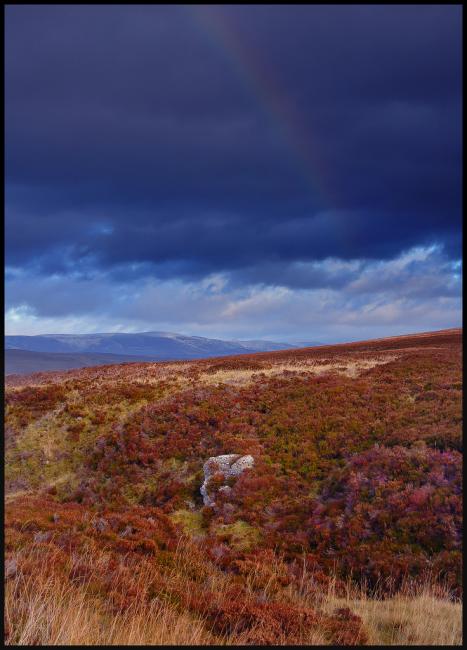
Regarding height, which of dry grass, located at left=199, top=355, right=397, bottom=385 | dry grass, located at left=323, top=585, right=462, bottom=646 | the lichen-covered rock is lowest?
the lichen-covered rock

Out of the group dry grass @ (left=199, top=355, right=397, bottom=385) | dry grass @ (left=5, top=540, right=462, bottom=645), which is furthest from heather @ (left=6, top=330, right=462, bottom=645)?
dry grass @ (left=199, top=355, right=397, bottom=385)

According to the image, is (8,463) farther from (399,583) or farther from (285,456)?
(399,583)

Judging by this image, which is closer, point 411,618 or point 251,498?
point 411,618

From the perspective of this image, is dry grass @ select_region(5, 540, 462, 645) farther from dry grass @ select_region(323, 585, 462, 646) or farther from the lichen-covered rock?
the lichen-covered rock

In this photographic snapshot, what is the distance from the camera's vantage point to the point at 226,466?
64.9 ft

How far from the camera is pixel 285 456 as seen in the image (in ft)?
65.4

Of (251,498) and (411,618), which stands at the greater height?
(411,618)

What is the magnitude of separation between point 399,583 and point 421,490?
3174 mm

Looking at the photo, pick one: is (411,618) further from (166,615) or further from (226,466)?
(226,466)

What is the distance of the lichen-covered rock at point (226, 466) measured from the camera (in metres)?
19.1

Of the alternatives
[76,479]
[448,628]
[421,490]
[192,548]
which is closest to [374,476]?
[421,490]

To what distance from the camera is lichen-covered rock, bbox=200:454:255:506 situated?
1911 centimetres

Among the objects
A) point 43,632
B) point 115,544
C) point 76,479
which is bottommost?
point 76,479

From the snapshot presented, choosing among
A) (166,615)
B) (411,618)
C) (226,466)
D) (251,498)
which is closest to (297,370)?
(226,466)
